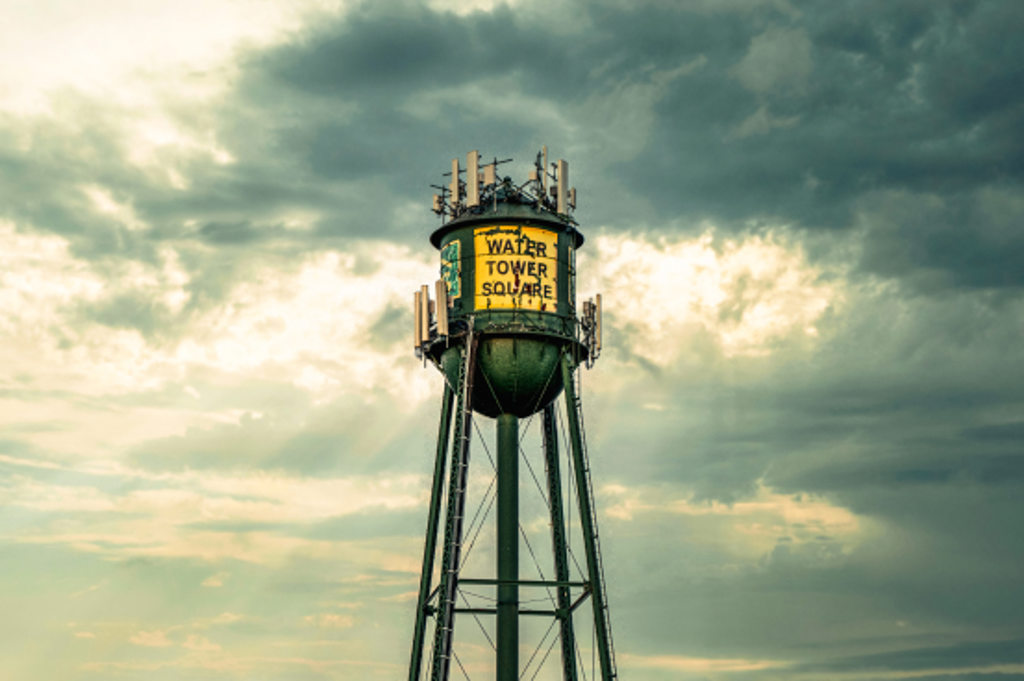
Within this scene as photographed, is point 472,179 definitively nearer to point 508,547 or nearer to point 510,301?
point 510,301

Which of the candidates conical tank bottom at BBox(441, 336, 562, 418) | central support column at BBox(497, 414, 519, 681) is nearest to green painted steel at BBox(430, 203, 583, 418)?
conical tank bottom at BBox(441, 336, 562, 418)

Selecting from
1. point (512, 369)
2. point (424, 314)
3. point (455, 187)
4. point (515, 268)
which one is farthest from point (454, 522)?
point (455, 187)

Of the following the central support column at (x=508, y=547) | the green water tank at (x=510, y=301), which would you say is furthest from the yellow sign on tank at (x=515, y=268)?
the central support column at (x=508, y=547)

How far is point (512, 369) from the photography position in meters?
48.5

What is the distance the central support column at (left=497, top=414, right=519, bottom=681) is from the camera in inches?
1891

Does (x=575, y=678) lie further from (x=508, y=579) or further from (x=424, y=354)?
(x=424, y=354)

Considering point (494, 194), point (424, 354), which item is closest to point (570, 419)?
point (424, 354)

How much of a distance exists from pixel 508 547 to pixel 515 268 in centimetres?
1069

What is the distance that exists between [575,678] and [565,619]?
7.30 ft

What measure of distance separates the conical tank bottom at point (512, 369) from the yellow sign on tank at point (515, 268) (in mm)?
1454

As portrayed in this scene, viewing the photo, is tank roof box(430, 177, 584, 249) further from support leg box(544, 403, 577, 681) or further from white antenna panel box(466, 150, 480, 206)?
support leg box(544, 403, 577, 681)

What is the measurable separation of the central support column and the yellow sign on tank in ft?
15.3

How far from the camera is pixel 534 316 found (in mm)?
48875

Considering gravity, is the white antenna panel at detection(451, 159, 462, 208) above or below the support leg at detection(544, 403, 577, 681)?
above
